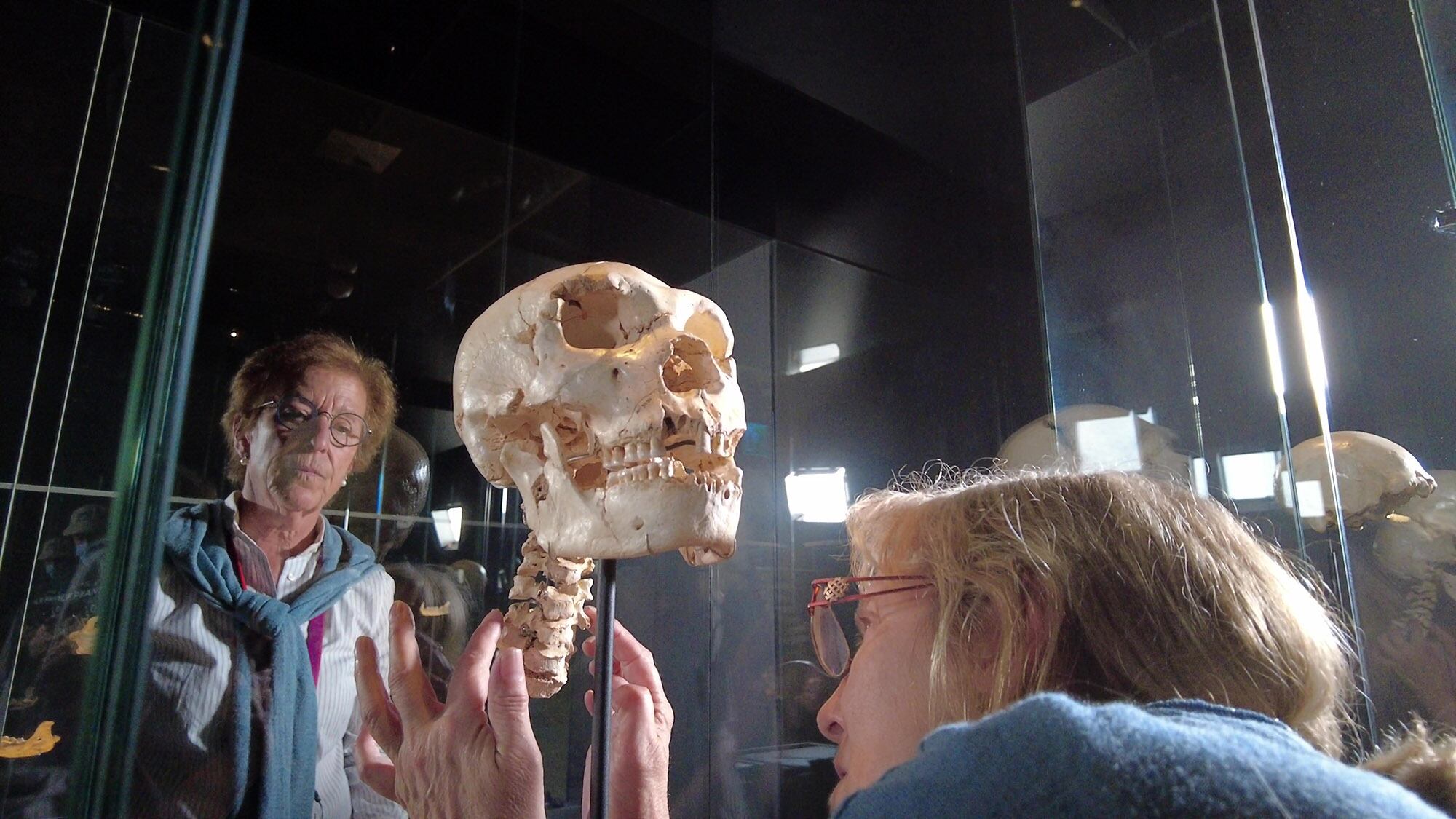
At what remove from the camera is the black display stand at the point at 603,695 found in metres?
1.11

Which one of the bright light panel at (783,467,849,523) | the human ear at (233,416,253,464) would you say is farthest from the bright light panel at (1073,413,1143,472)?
the human ear at (233,416,253,464)

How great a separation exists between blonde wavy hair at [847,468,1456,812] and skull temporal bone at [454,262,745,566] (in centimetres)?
31

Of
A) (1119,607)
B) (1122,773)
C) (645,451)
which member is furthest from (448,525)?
(1122,773)

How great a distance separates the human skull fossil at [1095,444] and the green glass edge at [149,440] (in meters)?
1.47

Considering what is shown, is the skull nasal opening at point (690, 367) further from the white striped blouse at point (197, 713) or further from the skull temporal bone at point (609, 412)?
the white striped blouse at point (197, 713)

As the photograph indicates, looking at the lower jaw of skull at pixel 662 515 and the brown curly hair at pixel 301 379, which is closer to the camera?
the lower jaw of skull at pixel 662 515

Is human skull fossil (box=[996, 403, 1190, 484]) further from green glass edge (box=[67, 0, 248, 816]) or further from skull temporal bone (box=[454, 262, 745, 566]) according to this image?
green glass edge (box=[67, 0, 248, 816])

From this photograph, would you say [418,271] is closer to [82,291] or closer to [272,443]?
[272,443]

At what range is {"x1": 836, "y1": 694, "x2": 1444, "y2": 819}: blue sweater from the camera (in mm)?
456

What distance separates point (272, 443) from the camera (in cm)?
133

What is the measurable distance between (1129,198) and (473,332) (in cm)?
144

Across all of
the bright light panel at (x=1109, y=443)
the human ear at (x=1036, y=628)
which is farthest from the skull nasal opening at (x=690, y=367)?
the bright light panel at (x=1109, y=443)

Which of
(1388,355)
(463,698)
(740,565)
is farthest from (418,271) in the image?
(1388,355)

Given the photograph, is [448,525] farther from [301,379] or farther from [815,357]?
[815,357]
